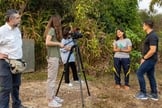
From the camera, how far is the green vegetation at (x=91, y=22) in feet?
35.0

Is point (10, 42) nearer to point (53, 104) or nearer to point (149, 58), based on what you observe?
point (53, 104)

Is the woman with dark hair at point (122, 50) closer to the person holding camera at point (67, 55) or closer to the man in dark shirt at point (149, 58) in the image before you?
the man in dark shirt at point (149, 58)

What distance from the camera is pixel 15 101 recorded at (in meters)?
6.56

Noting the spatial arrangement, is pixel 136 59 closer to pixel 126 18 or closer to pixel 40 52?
pixel 126 18

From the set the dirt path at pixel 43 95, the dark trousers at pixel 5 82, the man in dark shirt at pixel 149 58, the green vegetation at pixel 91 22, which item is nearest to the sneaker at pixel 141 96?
the man in dark shirt at pixel 149 58

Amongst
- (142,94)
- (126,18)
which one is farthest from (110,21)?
(142,94)

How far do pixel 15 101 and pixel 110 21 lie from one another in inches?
221

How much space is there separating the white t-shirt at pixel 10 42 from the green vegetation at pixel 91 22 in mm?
4401

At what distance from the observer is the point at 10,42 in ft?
19.8

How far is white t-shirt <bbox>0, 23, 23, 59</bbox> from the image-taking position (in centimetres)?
599

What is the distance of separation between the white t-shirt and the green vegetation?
440 cm

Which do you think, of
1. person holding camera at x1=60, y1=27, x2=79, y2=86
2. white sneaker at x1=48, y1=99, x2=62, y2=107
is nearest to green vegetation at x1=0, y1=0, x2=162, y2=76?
person holding camera at x1=60, y1=27, x2=79, y2=86

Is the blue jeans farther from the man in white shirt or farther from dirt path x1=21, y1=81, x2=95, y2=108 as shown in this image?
the man in white shirt

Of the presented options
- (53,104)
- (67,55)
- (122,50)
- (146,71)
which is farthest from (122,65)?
(53,104)
